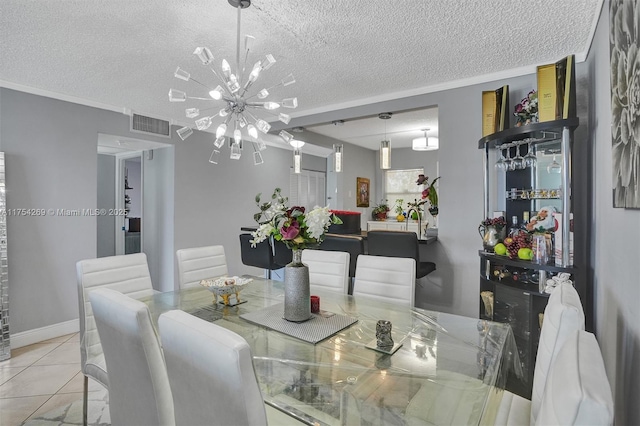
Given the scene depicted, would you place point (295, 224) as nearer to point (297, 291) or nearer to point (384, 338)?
point (297, 291)

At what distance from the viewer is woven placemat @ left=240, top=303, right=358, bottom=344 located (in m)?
1.58

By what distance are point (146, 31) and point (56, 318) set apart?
3.03m

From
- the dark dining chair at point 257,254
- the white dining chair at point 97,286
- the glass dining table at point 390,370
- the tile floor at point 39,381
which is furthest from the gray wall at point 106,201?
the glass dining table at point 390,370

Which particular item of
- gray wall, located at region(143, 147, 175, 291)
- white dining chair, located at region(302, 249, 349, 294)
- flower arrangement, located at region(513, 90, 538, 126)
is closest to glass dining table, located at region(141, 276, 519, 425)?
white dining chair, located at region(302, 249, 349, 294)

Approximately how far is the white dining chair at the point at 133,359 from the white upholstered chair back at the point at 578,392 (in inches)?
45.7

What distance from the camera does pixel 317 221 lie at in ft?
5.35

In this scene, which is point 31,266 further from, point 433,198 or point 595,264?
point 595,264

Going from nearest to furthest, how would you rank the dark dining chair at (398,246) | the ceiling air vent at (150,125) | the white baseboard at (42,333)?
the dark dining chair at (398,246) < the white baseboard at (42,333) < the ceiling air vent at (150,125)

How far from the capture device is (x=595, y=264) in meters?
2.25

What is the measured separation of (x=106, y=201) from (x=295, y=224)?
4838 millimetres

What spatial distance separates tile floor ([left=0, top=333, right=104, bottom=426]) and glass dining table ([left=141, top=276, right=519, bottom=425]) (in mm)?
1447

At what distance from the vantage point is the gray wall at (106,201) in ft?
16.9

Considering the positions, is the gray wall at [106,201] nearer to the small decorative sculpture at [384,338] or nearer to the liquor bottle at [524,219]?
the small decorative sculpture at [384,338]

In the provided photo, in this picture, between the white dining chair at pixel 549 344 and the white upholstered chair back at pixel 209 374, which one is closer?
the white upholstered chair back at pixel 209 374
